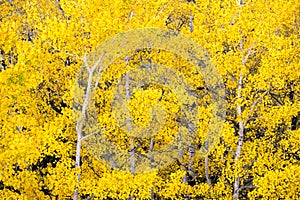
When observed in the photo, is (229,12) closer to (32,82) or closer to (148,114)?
(148,114)

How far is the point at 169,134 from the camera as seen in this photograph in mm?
16891

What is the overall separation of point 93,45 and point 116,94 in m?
2.88

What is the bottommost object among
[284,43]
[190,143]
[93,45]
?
[190,143]

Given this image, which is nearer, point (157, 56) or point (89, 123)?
point (89, 123)

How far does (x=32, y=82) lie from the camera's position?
1109 centimetres

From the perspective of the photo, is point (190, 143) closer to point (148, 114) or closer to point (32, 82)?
point (148, 114)

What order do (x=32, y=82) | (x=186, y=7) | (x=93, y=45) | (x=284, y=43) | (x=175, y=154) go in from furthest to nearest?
(x=186, y=7), (x=175, y=154), (x=284, y=43), (x=93, y=45), (x=32, y=82)

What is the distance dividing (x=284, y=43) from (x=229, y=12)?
3.04m

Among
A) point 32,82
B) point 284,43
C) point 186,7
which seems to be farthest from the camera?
point 186,7

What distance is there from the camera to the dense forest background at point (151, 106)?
13.6 meters

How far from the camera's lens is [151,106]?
51.2 feet

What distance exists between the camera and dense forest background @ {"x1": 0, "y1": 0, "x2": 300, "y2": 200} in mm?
13648

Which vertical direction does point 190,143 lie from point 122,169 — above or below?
above

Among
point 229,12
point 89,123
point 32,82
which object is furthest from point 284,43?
point 32,82
